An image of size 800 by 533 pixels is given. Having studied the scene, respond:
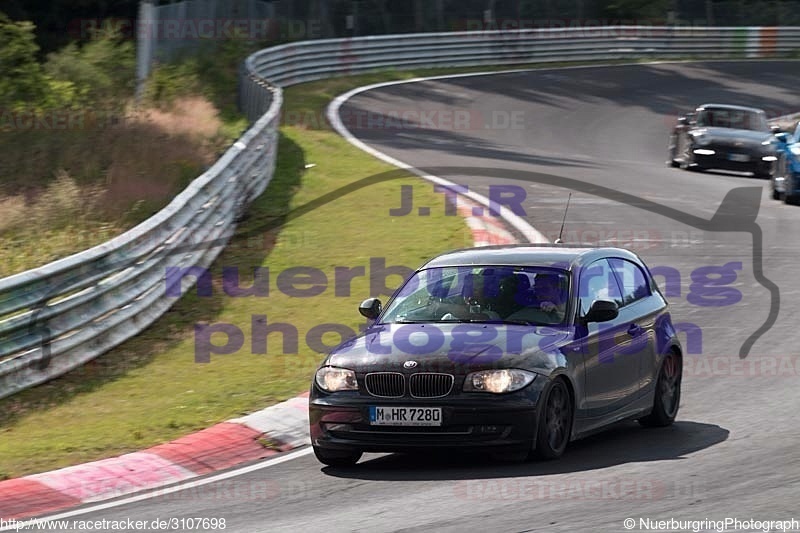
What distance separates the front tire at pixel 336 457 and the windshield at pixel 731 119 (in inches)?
789

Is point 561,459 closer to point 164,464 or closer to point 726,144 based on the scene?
point 164,464

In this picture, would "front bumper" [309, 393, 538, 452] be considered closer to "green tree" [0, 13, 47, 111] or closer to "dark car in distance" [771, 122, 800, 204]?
"dark car in distance" [771, 122, 800, 204]

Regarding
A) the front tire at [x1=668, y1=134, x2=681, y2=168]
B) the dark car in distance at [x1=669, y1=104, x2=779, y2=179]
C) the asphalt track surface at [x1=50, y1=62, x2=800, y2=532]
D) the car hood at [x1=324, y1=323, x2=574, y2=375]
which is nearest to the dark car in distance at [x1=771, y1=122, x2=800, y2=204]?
the asphalt track surface at [x1=50, y1=62, x2=800, y2=532]

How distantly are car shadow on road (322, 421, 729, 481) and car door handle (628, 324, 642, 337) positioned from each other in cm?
75

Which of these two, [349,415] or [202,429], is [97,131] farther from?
[349,415]

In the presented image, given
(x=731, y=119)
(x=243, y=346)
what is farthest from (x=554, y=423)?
(x=731, y=119)

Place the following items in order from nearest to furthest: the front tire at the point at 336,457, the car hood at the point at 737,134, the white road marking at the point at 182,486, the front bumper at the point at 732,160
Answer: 1. the white road marking at the point at 182,486
2. the front tire at the point at 336,457
3. the front bumper at the point at 732,160
4. the car hood at the point at 737,134

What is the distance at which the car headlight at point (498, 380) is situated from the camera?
8672mm

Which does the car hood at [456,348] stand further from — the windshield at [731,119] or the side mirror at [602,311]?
the windshield at [731,119]

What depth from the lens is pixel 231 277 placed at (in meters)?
16.3

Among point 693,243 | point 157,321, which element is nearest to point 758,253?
point 693,243

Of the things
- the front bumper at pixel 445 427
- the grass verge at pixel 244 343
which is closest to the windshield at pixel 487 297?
the front bumper at pixel 445 427

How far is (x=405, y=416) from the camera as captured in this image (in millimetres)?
8758

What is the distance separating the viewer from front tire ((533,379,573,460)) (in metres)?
8.74
